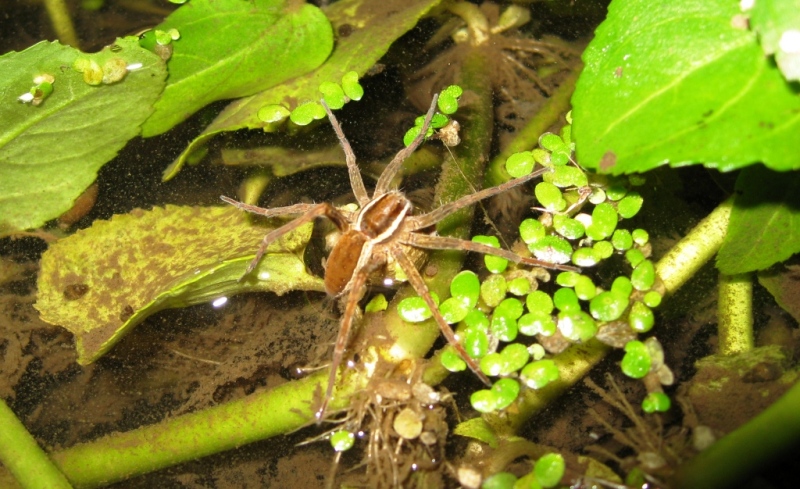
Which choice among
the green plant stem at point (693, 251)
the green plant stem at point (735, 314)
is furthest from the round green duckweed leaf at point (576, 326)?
the green plant stem at point (735, 314)

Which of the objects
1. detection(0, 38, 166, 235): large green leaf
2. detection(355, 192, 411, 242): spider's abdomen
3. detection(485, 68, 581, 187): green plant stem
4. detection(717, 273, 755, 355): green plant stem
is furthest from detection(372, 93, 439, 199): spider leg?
detection(717, 273, 755, 355): green plant stem

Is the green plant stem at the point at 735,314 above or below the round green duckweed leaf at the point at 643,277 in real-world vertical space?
below

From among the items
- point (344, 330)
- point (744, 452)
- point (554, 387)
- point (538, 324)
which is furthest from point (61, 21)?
point (744, 452)

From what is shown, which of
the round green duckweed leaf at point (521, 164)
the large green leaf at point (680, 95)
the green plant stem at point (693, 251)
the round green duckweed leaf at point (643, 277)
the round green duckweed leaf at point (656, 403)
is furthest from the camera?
the round green duckweed leaf at point (521, 164)

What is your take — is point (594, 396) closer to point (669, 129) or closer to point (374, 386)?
point (374, 386)

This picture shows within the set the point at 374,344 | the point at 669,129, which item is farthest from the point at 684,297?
the point at 374,344

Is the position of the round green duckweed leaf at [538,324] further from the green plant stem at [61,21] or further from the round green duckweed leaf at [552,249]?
the green plant stem at [61,21]

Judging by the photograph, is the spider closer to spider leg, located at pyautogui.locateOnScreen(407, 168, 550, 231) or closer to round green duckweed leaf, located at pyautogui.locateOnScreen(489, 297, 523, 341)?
spider leg, located at pyautogui.locateOnScreen(407, 168, 550, 231)
